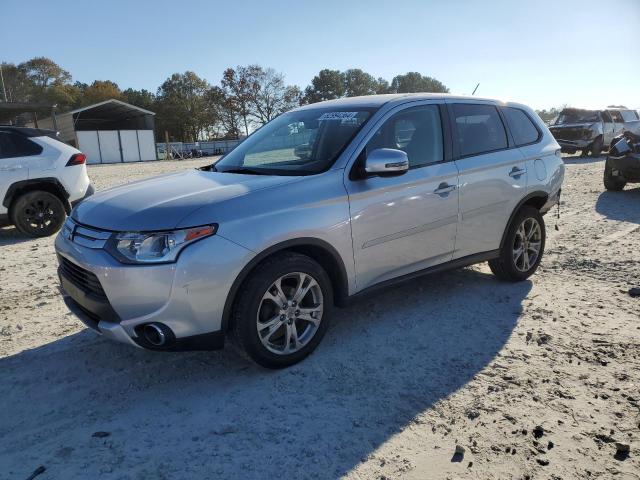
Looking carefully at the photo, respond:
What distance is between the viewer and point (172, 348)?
299cm

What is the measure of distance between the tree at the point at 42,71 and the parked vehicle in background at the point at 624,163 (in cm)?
7971

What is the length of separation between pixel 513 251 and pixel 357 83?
293ft

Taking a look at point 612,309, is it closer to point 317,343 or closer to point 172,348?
point 317,343

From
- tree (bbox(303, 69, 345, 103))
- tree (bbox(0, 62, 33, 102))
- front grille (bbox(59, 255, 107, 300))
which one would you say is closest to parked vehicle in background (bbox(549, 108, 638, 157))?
front grille (bbox(59, 255, 107, 300))

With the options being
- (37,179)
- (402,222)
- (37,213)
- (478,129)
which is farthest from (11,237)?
(478,129)

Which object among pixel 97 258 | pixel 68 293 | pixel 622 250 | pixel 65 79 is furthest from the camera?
pixel 65 79

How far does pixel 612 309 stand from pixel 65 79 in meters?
86.8

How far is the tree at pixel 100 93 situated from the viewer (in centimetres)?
7231

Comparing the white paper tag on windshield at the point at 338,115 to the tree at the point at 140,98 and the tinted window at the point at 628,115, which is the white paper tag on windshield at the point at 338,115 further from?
the tree at the point at 140,98

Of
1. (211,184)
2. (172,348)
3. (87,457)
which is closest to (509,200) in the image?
(211,184)

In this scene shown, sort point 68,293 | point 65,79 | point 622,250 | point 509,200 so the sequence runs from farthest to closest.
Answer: point 65,79, point 622,250, point 509,200, point 68,293

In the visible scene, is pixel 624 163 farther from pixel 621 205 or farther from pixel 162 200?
pixel 162 200

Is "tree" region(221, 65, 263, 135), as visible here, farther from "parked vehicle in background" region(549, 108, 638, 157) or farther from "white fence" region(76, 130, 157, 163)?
"parked vehicle in background" region(549, 108, 638, 157)

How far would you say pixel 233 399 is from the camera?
308 cm
